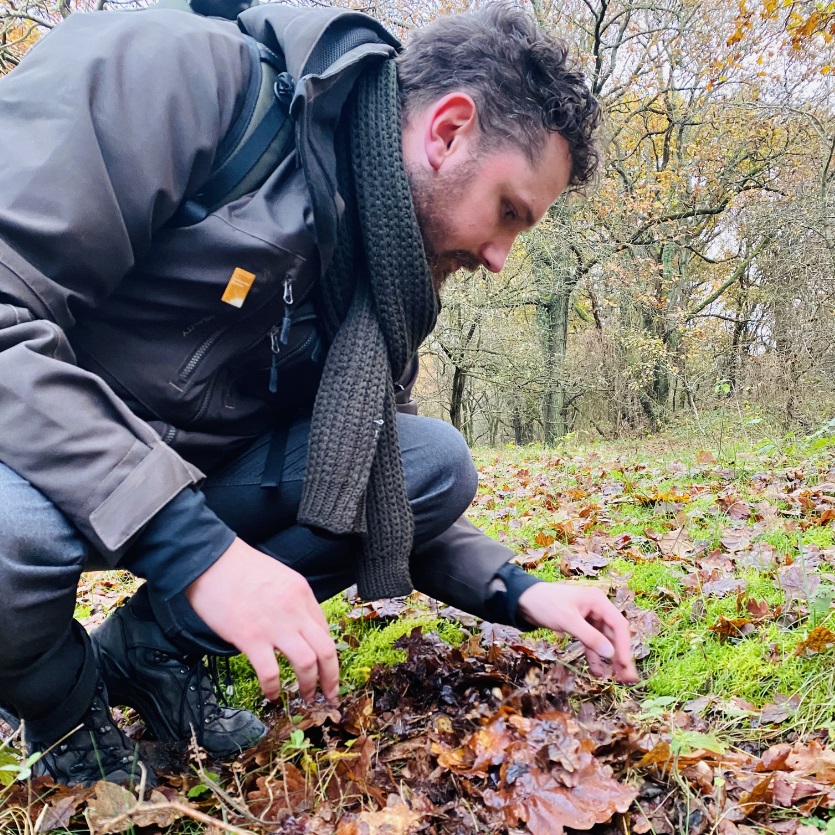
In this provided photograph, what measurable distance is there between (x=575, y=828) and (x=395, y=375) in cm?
116

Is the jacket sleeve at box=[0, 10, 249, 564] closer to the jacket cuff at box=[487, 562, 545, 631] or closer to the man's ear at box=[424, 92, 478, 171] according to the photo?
the man's ear at box=[424, 92, 478, 171]

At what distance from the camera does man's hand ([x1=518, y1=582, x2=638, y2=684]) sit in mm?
1556

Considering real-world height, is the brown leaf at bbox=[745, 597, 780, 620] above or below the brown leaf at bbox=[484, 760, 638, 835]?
above

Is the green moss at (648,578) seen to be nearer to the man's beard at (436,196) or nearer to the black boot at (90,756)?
the man's beard at (436,196)

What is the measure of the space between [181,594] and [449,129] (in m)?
1.33

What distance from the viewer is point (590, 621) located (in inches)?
66.4

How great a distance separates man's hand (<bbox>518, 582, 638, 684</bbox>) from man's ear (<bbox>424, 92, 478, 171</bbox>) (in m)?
1.15

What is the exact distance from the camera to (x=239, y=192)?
4.91 feet

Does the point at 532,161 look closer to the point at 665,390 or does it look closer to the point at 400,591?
the point at 400,591

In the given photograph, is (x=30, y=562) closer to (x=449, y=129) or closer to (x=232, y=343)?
(x=232, y=343)

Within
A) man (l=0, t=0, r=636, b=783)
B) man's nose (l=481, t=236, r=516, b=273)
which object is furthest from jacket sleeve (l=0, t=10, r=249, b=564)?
man's nose (l=481, t=236, r=516, b=273)

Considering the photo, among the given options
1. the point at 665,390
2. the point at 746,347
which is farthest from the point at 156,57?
the point at 665,390

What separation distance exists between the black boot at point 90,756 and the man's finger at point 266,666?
0.55m

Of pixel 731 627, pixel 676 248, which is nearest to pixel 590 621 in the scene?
pixel 731 627
